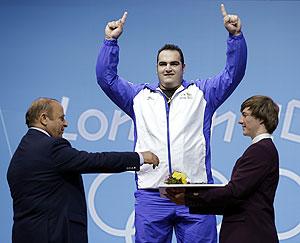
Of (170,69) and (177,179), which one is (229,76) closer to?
(170,69)

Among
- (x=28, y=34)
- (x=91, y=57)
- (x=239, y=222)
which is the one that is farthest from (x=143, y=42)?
(x=239, y=222)

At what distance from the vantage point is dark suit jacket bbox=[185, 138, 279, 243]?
329 cm

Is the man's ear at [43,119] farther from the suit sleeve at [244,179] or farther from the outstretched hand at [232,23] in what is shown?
the outstretched hand at [232,23]

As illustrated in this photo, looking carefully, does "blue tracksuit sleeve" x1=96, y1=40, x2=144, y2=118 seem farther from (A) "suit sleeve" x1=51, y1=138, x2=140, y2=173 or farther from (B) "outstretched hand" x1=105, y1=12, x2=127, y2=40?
(A) "suit sleeve" x1=51, y1=138, x2=140, y2=173

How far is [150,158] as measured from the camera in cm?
363

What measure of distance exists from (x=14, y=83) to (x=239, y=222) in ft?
8.09

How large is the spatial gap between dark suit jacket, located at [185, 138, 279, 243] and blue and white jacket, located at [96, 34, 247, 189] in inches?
21.6

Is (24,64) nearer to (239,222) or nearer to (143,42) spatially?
(143,42)

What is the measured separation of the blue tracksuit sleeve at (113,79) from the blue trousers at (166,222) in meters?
0.49

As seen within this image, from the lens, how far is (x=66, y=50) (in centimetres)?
527

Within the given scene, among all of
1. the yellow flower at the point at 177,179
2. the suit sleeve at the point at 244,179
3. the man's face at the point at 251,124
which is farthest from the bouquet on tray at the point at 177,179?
the man's face at the point at 251,124

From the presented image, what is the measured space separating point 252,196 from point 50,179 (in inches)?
34.1

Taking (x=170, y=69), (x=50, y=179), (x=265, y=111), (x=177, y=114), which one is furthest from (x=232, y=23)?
(x=50, y=179)

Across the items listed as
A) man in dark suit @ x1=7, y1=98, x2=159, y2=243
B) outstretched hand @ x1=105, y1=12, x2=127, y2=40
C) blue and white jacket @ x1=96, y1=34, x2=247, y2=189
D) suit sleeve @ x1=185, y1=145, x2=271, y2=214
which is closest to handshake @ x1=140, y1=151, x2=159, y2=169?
man in dark suit @ x1=7, y1=98, x2=159, y2=243
